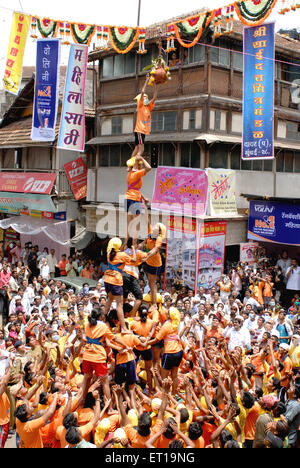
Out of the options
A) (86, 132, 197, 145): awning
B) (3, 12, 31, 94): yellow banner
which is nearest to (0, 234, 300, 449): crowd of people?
(86, 132, 197, 145): awning

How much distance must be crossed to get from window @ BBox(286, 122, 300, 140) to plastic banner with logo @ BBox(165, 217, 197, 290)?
253 inches

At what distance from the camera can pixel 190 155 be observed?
16.6m

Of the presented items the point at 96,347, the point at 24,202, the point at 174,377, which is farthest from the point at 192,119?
the point at 96,347

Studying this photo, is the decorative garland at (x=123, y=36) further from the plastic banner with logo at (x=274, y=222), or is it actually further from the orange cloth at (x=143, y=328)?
the orange cloth at (x=143, y=328)

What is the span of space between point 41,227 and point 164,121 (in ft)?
23.1

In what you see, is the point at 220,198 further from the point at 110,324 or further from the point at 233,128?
the point at 110,324

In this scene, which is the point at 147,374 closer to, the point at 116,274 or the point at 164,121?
the point at 116,274

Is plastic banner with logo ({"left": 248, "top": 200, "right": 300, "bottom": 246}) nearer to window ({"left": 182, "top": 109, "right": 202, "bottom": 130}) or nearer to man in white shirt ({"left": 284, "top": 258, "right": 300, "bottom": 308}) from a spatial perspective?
man in white shirt ({"left": 284, "top": 258, "right": 300, "bottom": 308})

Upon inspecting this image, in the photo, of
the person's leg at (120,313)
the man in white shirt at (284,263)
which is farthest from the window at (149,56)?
the person's leg at (120,313)

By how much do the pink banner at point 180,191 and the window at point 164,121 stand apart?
1.79m

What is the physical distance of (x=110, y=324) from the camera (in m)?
8.62

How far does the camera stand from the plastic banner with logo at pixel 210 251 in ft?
48.4

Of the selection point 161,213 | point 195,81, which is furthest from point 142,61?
point 161,213

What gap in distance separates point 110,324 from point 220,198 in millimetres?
8077
